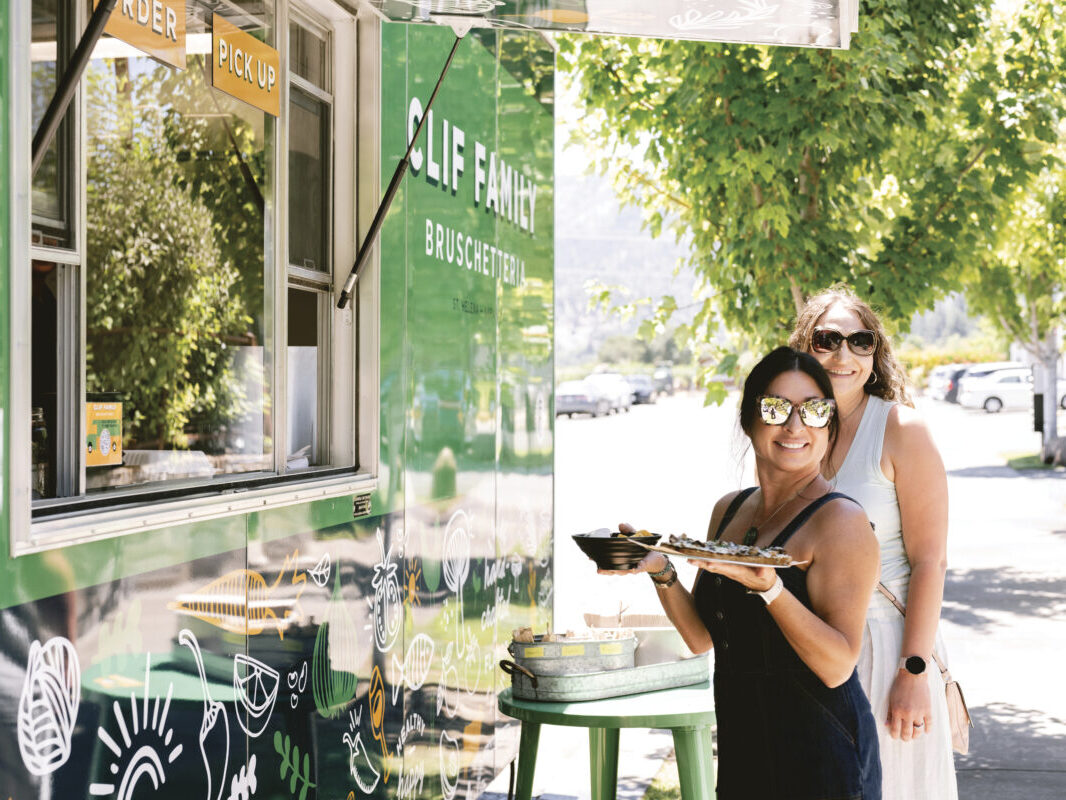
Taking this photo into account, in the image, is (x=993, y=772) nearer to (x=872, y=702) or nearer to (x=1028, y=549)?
(x=872, y=702)

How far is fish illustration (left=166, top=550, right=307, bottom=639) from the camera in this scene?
3.07 m

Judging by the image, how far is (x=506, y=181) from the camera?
6129 mm

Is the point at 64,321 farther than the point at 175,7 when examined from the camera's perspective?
No

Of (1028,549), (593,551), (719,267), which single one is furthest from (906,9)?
(1028,549)

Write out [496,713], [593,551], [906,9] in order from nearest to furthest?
[593,551] → [496,713] → [906,9]

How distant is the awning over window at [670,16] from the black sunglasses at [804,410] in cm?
149

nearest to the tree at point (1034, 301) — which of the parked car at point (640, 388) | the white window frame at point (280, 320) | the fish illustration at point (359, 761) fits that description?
the white window frame at point (280, 320)

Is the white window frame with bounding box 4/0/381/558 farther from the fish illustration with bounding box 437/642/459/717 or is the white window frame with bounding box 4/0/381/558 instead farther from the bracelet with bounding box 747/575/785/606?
the bracelet with bounding box 747/575/785/606

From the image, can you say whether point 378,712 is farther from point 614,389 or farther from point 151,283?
point 614,389

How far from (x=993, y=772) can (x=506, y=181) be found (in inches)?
148

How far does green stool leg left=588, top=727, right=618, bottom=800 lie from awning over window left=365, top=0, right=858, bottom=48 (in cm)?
240

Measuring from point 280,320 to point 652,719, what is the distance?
65.0 inches

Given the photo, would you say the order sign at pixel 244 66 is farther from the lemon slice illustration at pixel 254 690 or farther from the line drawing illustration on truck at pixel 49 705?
the line drawing illustration on truck at pixel 49 705

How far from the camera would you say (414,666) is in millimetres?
4781
